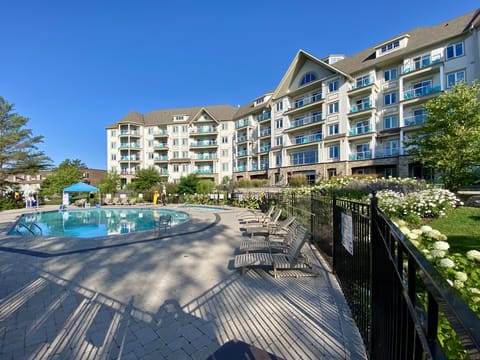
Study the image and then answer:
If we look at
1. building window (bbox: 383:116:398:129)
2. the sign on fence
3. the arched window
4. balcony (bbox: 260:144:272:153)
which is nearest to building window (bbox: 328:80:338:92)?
the arched window

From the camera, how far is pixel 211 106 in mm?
53531

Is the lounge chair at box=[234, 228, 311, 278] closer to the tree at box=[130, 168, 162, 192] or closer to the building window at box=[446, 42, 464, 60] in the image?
the building window at box=[446, 42, 464, 60]

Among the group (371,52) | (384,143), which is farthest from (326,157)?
(371,52)

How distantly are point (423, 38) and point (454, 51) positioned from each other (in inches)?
163

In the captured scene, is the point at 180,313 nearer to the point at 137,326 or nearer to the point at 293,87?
the point at 137,326

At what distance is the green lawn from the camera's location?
6148 mm

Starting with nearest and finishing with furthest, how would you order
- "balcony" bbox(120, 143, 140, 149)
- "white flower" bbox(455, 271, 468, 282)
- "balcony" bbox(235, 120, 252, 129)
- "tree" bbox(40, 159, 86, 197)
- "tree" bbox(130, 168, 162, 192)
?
"white flower" bbox(455, 271, 468, 282)
"tree" bbox(40, 159, 86, 197)
"tree" bbox(130, 168, 162, 192)
"balcony" bbox(235, 120, 252, 129)
"balcony" bbox(120, 143, 140, 149)

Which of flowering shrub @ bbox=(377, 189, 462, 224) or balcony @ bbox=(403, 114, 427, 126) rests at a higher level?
balcony @ bbox=(403, 114, 427, 126)

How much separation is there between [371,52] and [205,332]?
3744 centimetres

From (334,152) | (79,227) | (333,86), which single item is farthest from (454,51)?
(79,227)

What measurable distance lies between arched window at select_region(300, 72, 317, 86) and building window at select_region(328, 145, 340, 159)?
1079 cm

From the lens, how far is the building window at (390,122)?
26016mm

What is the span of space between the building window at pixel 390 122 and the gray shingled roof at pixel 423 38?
652 cm

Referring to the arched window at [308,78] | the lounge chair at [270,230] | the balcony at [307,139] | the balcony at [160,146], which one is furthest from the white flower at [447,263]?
the balcony at [160,146]
